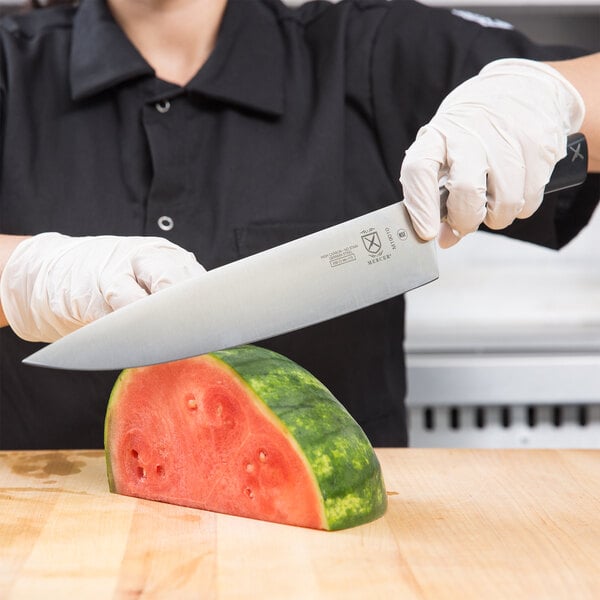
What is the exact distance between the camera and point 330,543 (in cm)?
111

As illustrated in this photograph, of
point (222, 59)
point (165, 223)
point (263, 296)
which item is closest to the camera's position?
point (263, 296)

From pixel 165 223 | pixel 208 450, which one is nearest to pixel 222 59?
pixel 165 223

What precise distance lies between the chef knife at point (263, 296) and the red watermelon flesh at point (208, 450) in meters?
0.07

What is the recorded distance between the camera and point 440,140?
50.6 inches

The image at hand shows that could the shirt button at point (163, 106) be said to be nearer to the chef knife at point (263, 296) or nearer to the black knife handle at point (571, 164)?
the chef knife at point (263, 296)

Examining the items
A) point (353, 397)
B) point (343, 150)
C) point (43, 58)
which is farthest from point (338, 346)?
point (43, 58)

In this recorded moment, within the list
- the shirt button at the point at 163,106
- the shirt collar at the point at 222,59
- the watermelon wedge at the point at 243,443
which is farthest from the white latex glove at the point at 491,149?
the shirt button at the point at 163,106

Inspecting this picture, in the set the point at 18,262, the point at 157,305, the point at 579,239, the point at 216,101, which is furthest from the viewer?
the point at 579,239

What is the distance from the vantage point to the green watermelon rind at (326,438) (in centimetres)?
116

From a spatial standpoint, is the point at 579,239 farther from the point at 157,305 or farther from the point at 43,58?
the point at 157,305

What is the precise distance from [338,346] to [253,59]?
0.57 m

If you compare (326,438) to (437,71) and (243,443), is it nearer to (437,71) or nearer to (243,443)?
(243,443)

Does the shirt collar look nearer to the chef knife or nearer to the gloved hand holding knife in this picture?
the gloved hand holding knife

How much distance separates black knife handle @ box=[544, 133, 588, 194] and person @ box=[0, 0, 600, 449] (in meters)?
0.17
